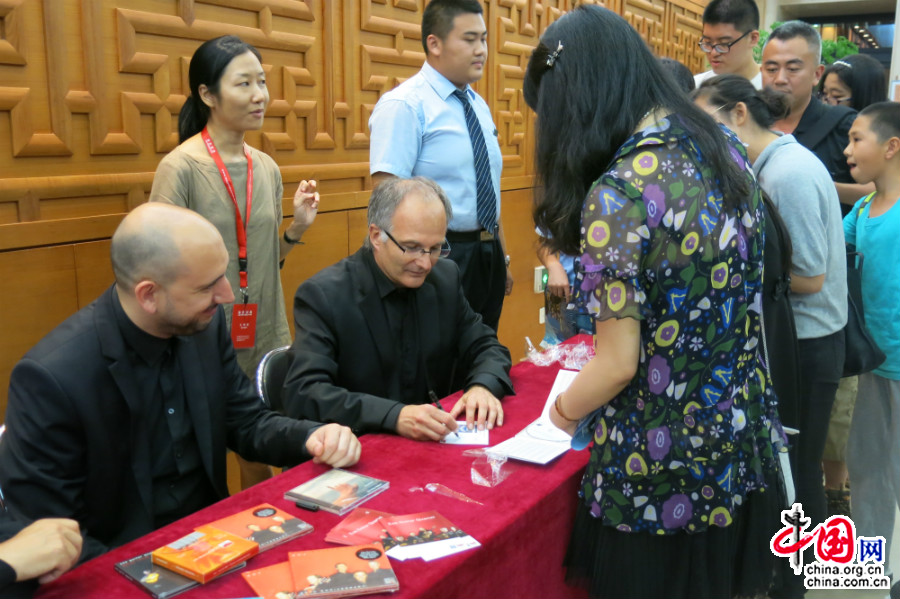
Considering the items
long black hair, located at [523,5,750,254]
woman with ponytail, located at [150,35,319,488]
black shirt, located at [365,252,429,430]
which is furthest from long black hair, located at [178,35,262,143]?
long black hair, located at [523,5,750,254]

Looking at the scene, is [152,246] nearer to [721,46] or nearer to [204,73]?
[204,73]

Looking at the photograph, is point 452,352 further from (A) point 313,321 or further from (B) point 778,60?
(B) point 778,60

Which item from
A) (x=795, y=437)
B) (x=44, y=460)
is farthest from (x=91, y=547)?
(x=795, y=437)

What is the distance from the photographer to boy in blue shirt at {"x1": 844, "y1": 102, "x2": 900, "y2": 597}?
2.58m

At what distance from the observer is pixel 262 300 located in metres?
2.80

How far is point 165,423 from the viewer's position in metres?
1.63

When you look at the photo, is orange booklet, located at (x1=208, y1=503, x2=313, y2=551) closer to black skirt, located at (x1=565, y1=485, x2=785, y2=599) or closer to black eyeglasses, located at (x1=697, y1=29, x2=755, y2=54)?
black skirt, located at (x1=565, y1=485, x2=785, y2=599)

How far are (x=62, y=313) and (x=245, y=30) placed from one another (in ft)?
4.54

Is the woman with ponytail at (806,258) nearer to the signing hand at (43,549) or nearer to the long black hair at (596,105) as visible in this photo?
the long black hair at (596,105)

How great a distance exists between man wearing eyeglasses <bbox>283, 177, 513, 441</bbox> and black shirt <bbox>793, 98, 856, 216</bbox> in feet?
6.38

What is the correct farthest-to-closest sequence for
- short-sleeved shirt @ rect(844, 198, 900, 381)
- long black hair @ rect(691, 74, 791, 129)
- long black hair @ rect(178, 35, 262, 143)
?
long black hair @ rect(178, 35, 262, 143)
short-sleeved shirt @ rect(844, 198, 900, 381)
long black hair @ rect(691, 74, 791, 129)

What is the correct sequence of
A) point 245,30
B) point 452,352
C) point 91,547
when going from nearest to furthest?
point 91,547 < point 452,352 < point 245,30

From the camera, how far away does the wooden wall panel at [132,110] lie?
245 cm

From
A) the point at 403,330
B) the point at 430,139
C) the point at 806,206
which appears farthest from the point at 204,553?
the point at 430,139
